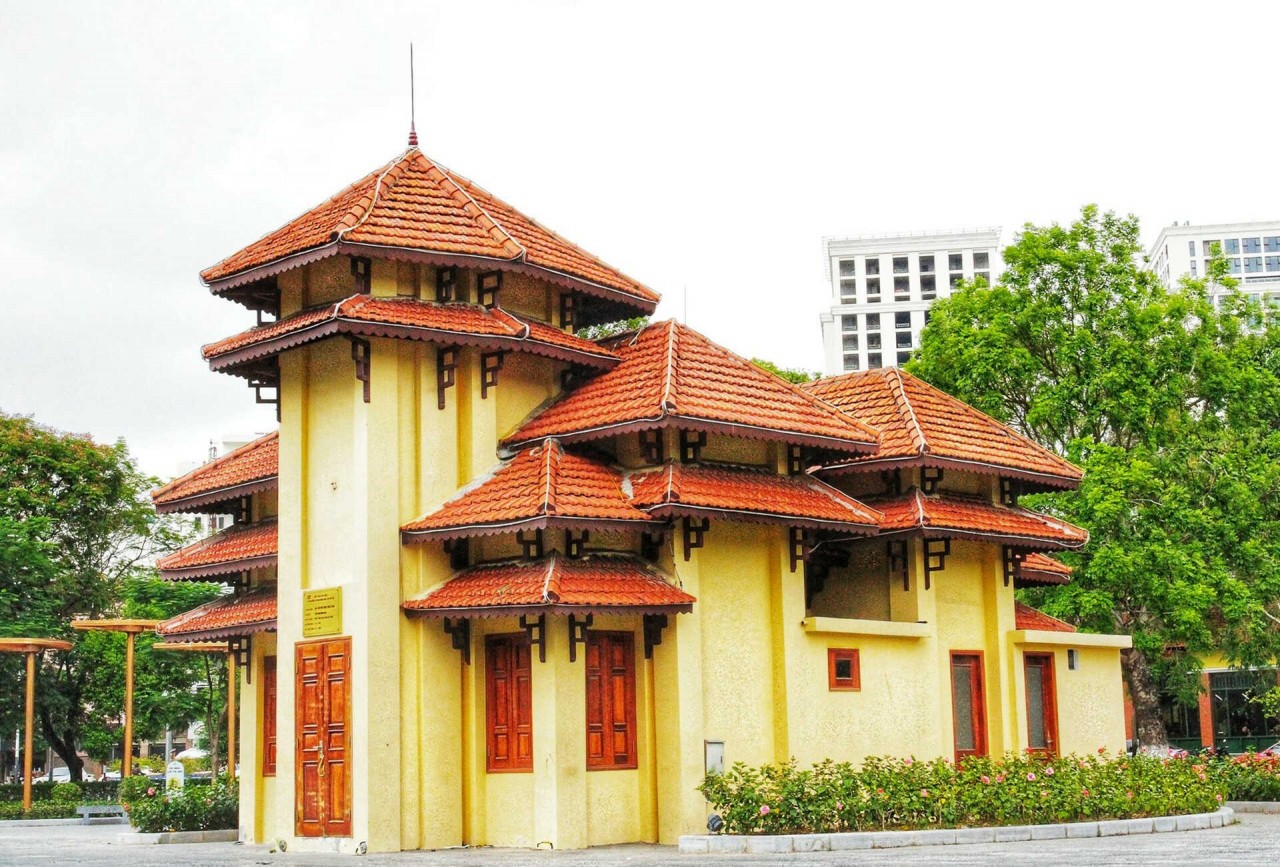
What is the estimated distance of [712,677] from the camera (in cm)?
1853

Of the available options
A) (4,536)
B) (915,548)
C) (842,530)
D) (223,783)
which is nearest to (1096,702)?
(915,548)

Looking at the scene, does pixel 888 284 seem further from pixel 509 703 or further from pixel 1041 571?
pixel 509 703

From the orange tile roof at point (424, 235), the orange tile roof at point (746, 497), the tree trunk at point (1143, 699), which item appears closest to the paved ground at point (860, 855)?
the orange tile roof at point (746, 497)

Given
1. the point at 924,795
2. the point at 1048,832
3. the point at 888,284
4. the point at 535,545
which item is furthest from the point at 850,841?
the point at 888,284

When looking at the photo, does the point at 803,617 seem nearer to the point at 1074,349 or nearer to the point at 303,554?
the point at 303,554

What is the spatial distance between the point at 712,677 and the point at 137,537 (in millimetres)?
34936

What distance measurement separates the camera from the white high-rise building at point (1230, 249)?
140 metres

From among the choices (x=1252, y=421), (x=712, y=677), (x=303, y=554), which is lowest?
(x=712, y=677)

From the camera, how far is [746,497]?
18688 millimetres

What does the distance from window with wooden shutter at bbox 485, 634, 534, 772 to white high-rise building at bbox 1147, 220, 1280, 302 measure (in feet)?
433

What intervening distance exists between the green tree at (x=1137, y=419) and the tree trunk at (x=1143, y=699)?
0.12ft

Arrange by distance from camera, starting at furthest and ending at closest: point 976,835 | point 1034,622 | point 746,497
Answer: point 1034,622 < point 746,497 < point 976,835

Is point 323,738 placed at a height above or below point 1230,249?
below

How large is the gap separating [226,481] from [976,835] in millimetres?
12552
